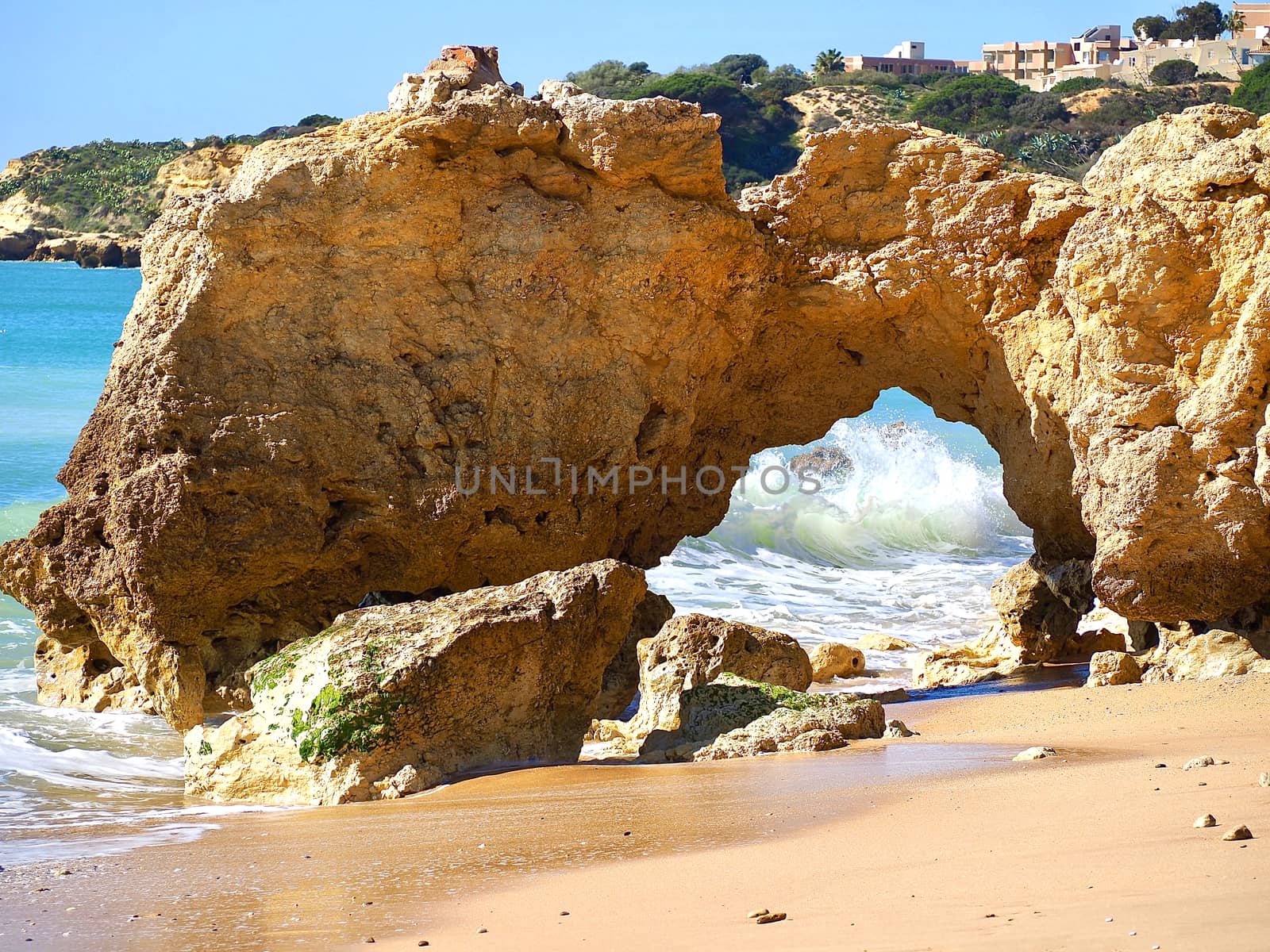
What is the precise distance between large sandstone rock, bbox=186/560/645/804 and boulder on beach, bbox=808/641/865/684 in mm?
3674

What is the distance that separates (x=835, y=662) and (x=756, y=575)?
5609 millimetres

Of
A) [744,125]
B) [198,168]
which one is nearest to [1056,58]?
[744,125]

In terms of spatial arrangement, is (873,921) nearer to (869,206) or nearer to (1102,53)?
(869,206)

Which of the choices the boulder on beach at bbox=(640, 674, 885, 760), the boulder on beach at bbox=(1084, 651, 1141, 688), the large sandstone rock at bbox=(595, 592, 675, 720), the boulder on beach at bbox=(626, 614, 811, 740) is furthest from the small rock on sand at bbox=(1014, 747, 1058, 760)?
the large sandstone rock at bbox=(595, 592, 675, 720)

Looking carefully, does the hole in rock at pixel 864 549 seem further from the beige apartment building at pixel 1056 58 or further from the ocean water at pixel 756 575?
the beige apartment building at pixel 1056 58

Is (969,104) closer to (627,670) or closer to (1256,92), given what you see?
(1256,92)

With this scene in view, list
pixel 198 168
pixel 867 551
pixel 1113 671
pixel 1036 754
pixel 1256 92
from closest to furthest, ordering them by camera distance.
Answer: pixel 1036 754 → pixel 1113 671 → pixel 867 551 → pixel 1256 92 → pixel 198 168

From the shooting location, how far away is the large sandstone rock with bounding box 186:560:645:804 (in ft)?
21.7

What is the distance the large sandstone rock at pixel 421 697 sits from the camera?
21.7 ft

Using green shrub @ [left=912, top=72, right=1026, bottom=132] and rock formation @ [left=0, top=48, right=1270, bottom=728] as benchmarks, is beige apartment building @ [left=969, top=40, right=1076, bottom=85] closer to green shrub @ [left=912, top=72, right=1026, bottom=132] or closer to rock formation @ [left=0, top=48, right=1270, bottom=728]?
green shrub @ [left=912, top=72, right=1026, bottom=132]

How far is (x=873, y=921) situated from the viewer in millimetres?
3494

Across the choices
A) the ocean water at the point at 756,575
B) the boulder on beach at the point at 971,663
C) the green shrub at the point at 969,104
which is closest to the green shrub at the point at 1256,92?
the green shrub at the point at 969,104

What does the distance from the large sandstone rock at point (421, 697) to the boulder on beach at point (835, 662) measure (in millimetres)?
3674

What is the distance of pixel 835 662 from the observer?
10.8m
